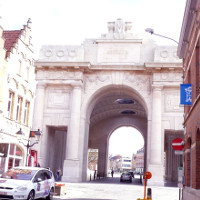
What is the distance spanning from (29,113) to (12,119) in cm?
538

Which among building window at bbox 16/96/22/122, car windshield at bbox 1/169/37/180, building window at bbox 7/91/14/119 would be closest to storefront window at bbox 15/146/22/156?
building window at bbox 16/96/22/122

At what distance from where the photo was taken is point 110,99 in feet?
147

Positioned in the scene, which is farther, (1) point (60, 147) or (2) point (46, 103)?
(1) point (60, 147)

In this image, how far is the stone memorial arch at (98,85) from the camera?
1305 inches

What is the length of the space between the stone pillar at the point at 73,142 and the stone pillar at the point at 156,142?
7.21 meters

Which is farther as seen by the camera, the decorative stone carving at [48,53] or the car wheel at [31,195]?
the decorative stone carving at [48,53]

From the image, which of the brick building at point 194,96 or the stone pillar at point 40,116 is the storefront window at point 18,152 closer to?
the stone pillar at point 40,116

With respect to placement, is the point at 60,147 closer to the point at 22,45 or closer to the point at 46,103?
the point at 46,103

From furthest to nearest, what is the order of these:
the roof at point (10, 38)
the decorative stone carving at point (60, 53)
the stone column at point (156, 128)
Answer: the decorative stone carving at point (60, 53), the stone column at point (156, 128), the roof at point (10, 38)

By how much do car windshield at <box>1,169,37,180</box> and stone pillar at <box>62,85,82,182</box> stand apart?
17.3m

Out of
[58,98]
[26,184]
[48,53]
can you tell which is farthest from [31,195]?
[48,53]

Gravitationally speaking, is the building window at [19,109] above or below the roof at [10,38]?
below

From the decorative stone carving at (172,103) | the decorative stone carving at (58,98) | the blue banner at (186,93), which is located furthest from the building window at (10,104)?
the blue banner at (186,93)

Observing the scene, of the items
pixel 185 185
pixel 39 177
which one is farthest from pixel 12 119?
pixel 185 185
